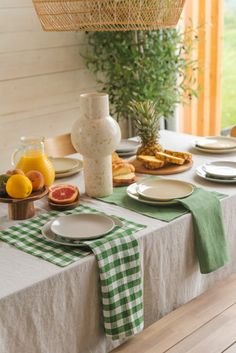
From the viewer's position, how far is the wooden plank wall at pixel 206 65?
3676 mm

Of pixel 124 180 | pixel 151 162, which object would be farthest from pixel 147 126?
pixel 124 180

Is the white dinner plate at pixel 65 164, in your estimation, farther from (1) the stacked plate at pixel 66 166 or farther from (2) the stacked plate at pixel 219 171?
(2) the stacked plate at pixel 219 171

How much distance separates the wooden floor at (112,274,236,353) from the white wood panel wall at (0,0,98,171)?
151cm

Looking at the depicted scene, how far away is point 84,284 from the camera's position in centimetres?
135

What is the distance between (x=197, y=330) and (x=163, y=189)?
53 cm

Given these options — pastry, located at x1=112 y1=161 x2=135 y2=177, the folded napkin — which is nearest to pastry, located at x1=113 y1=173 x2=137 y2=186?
pastry, located at x1=112 y1=161 x2=135 y2=177

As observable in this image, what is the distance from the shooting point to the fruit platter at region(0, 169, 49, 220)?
5.06 ft

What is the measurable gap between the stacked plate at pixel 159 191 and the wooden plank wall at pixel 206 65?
1.91 meters

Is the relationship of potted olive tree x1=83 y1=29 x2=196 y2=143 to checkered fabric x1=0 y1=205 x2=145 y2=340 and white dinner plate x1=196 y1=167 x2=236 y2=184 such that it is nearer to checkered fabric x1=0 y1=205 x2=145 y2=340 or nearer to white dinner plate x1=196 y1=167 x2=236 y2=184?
white dinner plate x1=196 y1=167 x2=236 y2=184

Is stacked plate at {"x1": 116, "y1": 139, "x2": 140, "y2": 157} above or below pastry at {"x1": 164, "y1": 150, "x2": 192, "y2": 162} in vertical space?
below

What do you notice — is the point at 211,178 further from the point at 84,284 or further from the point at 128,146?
the point at 84,284

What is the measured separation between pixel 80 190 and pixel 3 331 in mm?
731

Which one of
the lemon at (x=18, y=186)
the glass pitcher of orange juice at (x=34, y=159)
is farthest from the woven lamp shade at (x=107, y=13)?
the lemon at (x=18, y=186)

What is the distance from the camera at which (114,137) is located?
1726 mm
